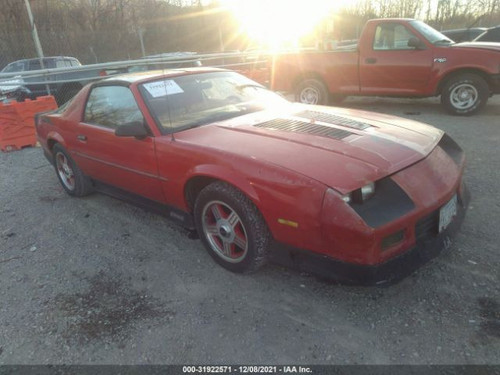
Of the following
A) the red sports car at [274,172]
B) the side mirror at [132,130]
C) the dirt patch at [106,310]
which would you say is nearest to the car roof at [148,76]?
the red sports car at [274,172]

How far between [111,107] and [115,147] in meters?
0.45

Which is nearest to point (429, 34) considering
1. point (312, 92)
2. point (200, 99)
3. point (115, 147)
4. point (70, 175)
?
point (312, 92)

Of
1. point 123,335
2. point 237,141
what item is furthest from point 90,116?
point 123,335

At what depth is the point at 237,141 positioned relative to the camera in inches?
109

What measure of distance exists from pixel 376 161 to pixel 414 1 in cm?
2682

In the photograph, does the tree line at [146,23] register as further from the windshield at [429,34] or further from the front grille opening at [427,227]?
the front grille opening at [427,227]

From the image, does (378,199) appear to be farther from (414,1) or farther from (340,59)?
(414,1)

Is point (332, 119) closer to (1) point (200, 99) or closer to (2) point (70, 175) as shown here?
(1) point (200, 99)

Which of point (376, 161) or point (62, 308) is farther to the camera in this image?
point (62, 308)

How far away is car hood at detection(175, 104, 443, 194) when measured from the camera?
231cm

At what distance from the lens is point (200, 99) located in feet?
11.5

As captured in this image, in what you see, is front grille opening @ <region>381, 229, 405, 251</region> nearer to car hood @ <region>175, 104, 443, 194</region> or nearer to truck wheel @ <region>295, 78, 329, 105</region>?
car hood @ <region>175, 104, 443, 194</region>

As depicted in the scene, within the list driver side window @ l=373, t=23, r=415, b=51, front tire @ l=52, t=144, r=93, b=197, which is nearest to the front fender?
front tire @ l=52, t=144, r=93, b=197

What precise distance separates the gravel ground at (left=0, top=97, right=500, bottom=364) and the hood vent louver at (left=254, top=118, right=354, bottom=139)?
3.48ft
